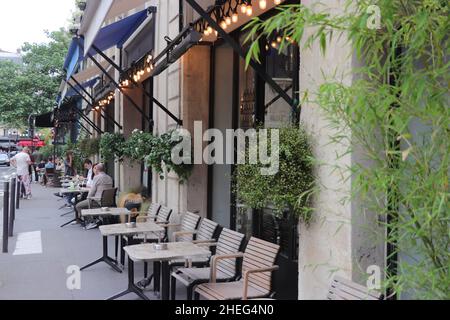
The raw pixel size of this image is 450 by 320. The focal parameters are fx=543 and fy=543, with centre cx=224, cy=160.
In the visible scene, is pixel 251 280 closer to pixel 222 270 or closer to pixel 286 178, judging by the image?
pixel 222 270

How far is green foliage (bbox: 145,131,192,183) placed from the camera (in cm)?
814

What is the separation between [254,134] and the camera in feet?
15.4

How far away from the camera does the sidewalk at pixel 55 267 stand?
6502 millimetres

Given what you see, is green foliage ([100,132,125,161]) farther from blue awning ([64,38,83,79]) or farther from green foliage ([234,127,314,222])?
green foliage ([234,127,314,222])

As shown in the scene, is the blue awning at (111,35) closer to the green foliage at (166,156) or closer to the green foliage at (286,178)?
the green foliage at (166,156)

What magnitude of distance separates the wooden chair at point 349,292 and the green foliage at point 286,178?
73 cm

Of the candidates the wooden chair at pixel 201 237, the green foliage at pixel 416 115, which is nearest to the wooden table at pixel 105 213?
the wooden chair at pixel 201 237

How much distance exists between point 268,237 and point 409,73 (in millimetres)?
4278

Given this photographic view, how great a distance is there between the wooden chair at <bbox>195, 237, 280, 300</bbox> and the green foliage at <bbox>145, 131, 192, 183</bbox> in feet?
10.2

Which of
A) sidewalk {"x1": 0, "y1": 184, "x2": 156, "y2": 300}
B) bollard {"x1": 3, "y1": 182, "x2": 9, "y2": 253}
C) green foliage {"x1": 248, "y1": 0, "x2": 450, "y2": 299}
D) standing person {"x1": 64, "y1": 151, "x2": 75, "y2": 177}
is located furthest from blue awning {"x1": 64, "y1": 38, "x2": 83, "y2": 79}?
standing person {"x1": 64, "y1": 151, "x2": 75, "y2": 177}

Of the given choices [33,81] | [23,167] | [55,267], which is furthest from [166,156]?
[33,81]

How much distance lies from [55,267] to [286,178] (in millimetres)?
4722
